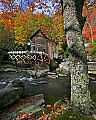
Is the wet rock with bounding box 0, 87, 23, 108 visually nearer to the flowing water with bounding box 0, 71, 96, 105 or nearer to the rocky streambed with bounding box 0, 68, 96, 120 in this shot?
the rocky streambed with bounding box 0, 68, 96, 120

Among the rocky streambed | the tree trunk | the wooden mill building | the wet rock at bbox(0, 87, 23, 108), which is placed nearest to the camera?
the tree trunk

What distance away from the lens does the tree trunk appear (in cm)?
422

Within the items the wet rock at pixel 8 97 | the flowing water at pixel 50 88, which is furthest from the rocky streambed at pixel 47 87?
the wet rock at pixel 8 97

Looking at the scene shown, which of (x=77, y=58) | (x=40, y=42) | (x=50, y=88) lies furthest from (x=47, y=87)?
(x=40, y=42)

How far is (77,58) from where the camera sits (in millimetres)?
4227

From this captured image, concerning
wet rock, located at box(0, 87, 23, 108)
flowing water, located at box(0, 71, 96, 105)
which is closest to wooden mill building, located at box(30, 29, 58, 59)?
flowing water, located at box(0, 71, 96, 105)

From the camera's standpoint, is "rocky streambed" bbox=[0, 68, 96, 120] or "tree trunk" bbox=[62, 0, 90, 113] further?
"rocky streambed" bbox=[0, 68, 96, 120]

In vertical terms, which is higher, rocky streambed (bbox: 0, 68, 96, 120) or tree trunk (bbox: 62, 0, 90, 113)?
tree trunk (bbox: 62, 0, 90, 113)

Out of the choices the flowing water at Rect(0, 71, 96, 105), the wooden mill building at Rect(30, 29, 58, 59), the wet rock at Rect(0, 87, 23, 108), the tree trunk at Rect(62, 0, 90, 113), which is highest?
the wooden mill building at Rect(30, 29, 58, 59)

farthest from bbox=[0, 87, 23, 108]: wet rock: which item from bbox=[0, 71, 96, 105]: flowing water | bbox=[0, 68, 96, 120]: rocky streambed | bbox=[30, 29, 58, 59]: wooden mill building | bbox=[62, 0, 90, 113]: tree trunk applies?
bbox=[30, 29, 58, 59]: wooden mill building

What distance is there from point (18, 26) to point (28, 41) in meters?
3.96

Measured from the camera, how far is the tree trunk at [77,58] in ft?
13.8

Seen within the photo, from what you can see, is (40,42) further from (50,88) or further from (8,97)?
(8,97)

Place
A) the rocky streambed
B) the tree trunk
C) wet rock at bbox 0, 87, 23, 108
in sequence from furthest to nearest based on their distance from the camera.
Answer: the rocky streambed < wet rock at bbox 0, 87, 23, 108 < the tree trunk
